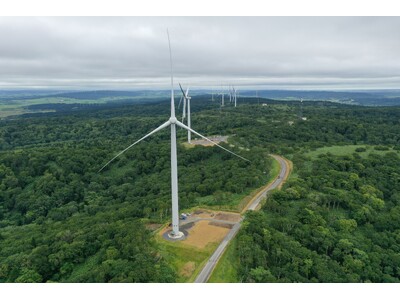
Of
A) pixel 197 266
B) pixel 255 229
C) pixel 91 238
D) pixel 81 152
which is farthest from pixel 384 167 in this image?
pixel 81 152

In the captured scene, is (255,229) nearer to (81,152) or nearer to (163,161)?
(163,161)

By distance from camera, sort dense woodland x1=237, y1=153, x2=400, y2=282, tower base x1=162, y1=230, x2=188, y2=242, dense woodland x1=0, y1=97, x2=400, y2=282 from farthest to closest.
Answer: tower base x1=162, y1=230, x2=188, y2=242 < dense woodland x1=0, y1=97, x2=400, y2=282 < dense woodland x1=237, y1=153, x2=400, y2=282

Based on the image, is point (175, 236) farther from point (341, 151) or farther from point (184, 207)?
point (341, 151)

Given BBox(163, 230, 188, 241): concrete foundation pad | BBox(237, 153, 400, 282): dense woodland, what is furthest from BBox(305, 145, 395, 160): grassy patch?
BBox(163, 230, 188, 241): concrete foundation pad

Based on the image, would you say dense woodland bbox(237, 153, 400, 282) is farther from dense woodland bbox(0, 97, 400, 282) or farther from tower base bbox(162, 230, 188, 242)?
tower base bbox(162, 230, 188, 242)

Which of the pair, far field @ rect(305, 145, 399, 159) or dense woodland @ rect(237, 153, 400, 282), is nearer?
dense woodland @ rect(237, 153, 400, 282)
